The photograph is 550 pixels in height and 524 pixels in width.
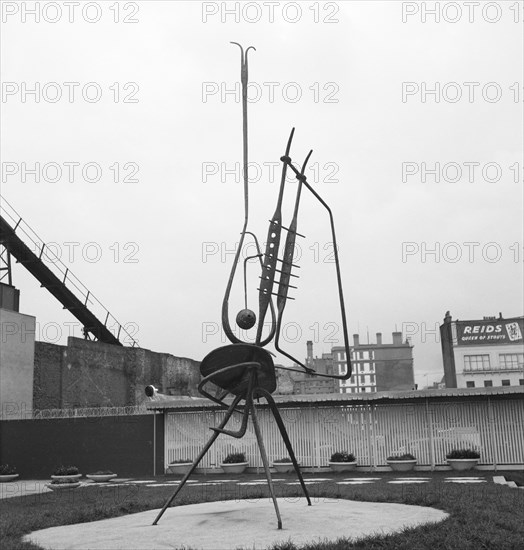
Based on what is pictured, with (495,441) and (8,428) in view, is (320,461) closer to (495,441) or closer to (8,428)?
(495,441)

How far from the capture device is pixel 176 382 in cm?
4303

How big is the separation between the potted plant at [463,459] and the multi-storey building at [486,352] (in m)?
59.4

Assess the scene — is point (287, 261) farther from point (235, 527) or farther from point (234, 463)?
point (234, 463)

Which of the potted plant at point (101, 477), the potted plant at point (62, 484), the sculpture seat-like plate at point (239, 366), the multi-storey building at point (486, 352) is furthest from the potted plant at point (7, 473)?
the multi-storey building at point (486, 352)

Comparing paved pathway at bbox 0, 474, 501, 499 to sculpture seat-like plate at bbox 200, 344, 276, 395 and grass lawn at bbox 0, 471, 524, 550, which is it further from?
sculpture seat-like plate at bbox 200, 344, 276, 395

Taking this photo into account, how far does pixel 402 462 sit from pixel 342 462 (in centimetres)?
219

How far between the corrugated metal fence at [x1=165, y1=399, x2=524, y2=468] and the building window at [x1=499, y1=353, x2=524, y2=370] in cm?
6082

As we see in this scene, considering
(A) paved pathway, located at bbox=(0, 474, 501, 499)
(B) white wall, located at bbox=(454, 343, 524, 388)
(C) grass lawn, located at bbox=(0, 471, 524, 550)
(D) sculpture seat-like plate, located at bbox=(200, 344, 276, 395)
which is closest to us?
(C) grass lawn, located at bbox=(0, 471, 524, 550)

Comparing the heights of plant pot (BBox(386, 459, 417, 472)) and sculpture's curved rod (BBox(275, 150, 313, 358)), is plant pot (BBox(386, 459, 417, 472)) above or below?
below

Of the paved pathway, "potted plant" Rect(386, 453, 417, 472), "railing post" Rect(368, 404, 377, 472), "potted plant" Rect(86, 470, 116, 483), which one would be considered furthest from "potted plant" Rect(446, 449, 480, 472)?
"potted plant" Rect(86, 470, 116, 483)

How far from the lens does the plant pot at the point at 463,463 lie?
23.4 meters

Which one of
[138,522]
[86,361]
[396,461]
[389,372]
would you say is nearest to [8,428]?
[86,361]

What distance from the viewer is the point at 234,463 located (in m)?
25.7

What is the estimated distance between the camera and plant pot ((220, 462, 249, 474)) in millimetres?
25556
